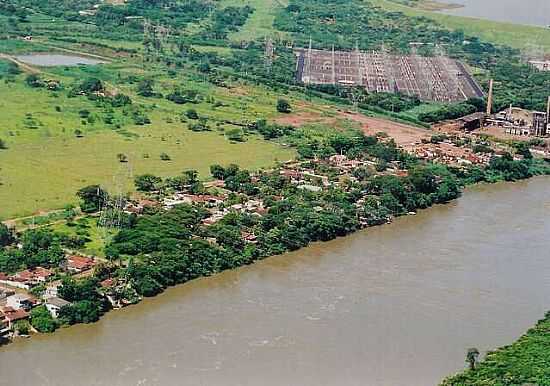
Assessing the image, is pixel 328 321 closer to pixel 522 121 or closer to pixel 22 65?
pixel 522 121

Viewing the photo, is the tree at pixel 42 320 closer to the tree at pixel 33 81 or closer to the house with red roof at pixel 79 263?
the house with red roof at pixel 79 263

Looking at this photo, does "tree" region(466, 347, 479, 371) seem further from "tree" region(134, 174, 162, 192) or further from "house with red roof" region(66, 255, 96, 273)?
"tree" region(134, 174, 162, 192)

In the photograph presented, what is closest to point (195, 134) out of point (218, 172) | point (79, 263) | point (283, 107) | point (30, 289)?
point (283, 107)

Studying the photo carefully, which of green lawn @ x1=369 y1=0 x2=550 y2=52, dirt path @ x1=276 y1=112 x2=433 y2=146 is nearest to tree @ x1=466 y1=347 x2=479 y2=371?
dirt path @ x1=276 y1=112 x2=433 y2=146

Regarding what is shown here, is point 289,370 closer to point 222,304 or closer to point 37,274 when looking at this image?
point 222,304

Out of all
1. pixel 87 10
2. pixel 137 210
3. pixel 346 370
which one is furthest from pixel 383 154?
pixel 87 10
